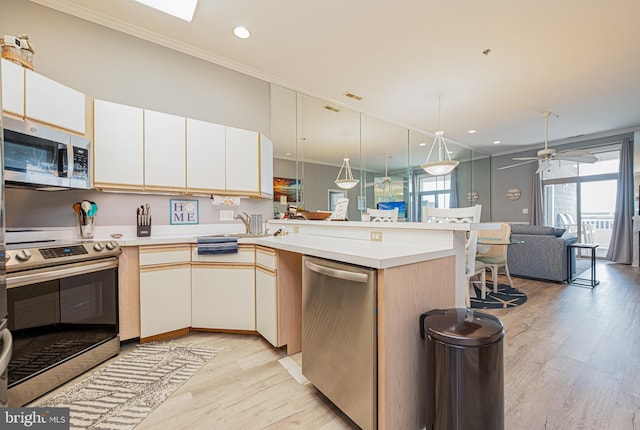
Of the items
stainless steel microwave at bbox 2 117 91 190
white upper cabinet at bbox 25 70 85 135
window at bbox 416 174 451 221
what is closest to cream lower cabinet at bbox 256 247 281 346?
stainless steel microwave at bbox 2 117 91 190

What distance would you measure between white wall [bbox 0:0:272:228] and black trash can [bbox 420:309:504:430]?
2713 mm

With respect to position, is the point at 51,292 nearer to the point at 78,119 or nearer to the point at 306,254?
the point at 78,119

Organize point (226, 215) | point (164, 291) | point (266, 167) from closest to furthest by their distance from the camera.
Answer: point (164, 291)
point (226, 215)
point (266, 167)

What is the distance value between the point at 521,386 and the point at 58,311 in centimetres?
298

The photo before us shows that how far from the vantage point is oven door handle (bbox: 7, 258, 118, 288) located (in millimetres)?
1483

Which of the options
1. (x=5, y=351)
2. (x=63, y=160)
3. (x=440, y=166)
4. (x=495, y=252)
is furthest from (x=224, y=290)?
(x=495, y=252)

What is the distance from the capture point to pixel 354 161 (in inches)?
203

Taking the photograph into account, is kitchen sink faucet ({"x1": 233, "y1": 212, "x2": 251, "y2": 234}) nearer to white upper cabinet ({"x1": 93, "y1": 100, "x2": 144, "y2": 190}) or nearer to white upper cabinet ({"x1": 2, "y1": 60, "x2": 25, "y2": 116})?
white upper cabinet ({"x1": 93, "y1": 100, "x2": 144, "y2": 190})

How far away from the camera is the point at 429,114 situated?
5098mm

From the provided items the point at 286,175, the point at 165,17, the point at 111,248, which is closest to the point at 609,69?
the point at 286,175

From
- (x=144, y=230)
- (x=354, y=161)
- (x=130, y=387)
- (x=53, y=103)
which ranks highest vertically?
(x=354, y=161)

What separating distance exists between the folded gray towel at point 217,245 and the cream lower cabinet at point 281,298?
303 millimetres

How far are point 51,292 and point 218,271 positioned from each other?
1.04 m

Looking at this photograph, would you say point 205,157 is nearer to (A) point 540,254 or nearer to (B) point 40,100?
(B) point 40,100
